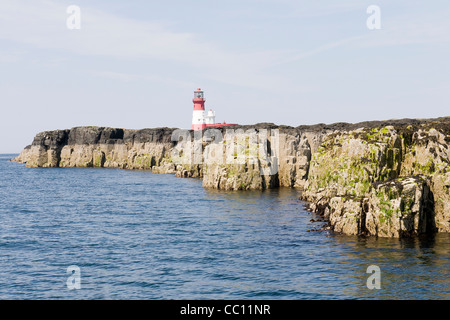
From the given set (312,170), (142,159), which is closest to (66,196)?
(312,170)

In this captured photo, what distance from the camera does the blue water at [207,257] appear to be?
29578 millimetres

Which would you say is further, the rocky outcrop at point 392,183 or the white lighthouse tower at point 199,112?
the white lighthouse tower at point 199,112

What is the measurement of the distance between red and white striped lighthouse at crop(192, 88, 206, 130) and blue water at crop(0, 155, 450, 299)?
293 feet

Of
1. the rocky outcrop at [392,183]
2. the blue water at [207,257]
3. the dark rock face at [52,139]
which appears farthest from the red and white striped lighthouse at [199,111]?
the rocky outcrop at [392,183]

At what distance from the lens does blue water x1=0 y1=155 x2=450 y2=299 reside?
97.0 ft

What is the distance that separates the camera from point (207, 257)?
38.1 m

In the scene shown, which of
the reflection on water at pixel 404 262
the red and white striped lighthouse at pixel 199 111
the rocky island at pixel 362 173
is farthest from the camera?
the red and white striped lighthouse at pixel 199 111

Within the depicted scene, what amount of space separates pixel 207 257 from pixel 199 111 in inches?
4654

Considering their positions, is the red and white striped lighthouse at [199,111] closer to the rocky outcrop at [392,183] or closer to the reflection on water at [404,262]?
the rocky outcrop at [392,183]

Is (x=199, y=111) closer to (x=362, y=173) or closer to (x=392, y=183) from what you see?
(x=362, y=173)

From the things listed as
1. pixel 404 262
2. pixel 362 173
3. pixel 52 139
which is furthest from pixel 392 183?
pixel 52 139

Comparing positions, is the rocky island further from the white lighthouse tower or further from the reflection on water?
the white lighthouse tower

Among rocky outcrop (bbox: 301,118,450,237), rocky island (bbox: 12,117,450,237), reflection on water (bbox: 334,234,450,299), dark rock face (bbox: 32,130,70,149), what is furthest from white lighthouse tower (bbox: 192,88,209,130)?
reflection on water (bbox: 334,234,450,299)

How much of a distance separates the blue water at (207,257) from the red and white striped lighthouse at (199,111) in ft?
293
